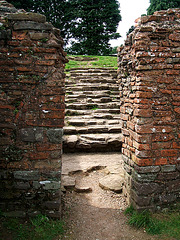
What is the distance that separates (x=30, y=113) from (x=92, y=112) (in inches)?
225

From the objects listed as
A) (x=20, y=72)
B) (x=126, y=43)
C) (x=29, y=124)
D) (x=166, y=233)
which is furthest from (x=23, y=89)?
(x=166, y=233)

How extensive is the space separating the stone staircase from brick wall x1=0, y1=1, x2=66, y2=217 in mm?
3371

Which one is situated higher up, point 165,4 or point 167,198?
point 165,4

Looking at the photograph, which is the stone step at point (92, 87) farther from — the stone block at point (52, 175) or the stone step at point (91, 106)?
the stone block at point (52, 175)

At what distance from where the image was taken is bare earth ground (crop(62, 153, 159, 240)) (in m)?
2.98

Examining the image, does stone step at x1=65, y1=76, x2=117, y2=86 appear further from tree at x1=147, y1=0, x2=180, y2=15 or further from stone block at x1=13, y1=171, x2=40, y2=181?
tree at x1=147, y1=0, x2=180, y2=15

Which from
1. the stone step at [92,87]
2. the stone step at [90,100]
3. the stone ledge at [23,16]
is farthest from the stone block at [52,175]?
the stone step at [92,87]

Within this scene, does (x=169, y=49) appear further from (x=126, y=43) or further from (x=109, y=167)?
(x=109, y=167)

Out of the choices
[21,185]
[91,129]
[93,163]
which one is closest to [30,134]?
[21,185]

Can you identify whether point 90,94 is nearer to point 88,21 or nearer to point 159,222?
point 159,222

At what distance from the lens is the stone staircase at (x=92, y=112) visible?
6.64m

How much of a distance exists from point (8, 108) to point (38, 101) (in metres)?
0.45

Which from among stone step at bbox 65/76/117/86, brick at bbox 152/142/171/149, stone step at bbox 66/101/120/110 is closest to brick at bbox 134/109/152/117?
brick at bbox 152/142/171/149

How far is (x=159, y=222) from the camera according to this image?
3055 mm
